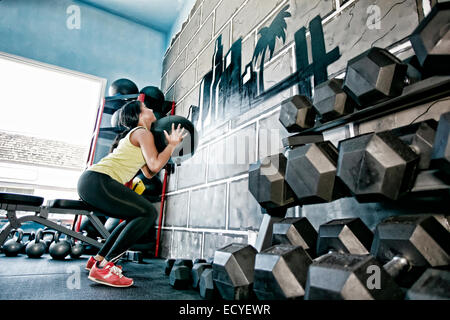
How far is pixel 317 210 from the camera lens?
2.94 ft

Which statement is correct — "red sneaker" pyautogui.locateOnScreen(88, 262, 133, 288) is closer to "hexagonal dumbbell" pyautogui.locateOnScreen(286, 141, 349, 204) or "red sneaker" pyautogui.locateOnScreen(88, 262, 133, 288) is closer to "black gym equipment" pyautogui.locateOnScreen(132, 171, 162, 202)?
"hexagonal dumbbell" pyautogui.locateOnScreen(286, 141, 349, 204)

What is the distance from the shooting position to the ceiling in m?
3.26

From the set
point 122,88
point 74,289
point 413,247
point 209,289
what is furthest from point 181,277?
point 122,88

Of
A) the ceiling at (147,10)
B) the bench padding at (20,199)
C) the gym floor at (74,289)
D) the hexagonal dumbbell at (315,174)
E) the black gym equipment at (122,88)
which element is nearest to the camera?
the hexagonal dumbbell at (315,174)

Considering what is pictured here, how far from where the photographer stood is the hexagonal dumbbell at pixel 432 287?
371 millimetres

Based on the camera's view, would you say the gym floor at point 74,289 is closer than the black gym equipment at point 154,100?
Yes

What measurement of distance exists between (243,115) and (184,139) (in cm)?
46

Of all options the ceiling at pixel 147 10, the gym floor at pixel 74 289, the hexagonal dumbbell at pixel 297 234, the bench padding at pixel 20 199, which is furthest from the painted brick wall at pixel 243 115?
the bench padding at pixel 20 199

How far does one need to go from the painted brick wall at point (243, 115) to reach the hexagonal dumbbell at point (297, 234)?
0.15 m

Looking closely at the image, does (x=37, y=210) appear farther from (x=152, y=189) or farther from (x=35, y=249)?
(x=152, y=189)

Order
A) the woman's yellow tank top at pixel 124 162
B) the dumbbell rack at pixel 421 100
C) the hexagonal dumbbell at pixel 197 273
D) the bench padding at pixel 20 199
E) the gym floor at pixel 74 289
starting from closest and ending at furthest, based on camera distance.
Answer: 1. the dumbbell rack at pixel 421 100
2. the gym floor at pixel 74 289
3. the hexagonal dumbbell at pixel 197 273
4. the woman's yellow tank top at pixel 124 162
5. the bench padding at pixel 20 199

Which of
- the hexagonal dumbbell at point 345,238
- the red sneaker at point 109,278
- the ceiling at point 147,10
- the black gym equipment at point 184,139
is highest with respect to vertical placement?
the ceiling at point 147,10

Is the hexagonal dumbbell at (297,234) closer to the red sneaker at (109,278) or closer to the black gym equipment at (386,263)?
the black gym equipment at (386,263)

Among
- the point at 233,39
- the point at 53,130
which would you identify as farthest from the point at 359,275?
the point at 53,130
